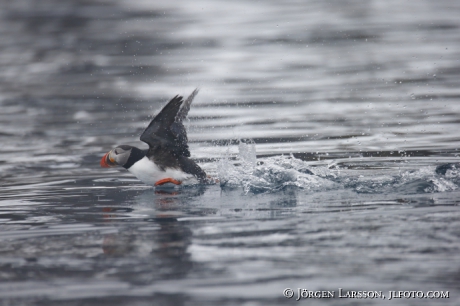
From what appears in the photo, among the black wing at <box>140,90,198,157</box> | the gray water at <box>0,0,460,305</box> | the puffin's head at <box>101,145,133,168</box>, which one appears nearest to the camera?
the gray water at <box>0,0,460,305</box>

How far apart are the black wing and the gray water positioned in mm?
537

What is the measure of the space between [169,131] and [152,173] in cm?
51

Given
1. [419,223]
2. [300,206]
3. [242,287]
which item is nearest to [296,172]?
[300,206]

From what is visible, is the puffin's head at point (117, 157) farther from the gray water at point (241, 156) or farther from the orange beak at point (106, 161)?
the gray water at point (241, 156)

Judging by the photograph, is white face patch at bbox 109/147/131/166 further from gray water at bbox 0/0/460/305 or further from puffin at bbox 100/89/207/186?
gray water at bbox 0/0/460/305

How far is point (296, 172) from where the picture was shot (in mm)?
7824

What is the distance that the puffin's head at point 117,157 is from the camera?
27.9 feet

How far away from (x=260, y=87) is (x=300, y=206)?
9.13 meters

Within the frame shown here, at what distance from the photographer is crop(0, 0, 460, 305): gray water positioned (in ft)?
15.9

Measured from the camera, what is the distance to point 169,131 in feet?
27.8

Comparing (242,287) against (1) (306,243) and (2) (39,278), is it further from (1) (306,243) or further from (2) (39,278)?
(2) (39,278)

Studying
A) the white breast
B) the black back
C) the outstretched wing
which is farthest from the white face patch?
the outstretched wing

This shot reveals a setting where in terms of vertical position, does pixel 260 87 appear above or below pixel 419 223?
above

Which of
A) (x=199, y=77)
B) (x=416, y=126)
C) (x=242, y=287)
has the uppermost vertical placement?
(x=199, y=77)
